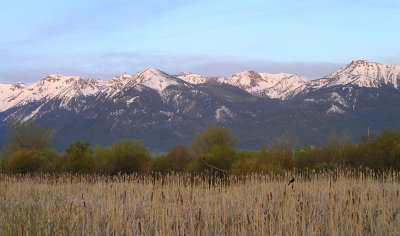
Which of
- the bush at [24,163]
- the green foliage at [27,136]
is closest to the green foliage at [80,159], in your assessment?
the bush at [24,163]

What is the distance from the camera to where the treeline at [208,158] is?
30.6 m

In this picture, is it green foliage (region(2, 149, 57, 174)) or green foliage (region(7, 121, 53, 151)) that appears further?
green foliage (region(7, 121, 53, 151))

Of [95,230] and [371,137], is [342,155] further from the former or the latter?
[95,230]

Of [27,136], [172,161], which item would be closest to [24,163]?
[172,161]

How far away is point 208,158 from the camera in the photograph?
108 ft

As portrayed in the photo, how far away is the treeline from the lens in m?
30.6

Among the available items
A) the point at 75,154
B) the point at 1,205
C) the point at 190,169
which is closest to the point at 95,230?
the point at 1,205

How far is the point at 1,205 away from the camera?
12.5 metres

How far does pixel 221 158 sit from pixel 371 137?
45.1 feet

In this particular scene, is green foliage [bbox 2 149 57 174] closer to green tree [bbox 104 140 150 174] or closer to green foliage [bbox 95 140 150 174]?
green foliage [bbox 95 140 150 174]

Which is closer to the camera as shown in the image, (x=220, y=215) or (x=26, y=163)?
(x=220, y=215)

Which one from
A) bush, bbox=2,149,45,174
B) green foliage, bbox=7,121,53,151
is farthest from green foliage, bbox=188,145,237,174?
green foliage, bbox=7,121,53,151

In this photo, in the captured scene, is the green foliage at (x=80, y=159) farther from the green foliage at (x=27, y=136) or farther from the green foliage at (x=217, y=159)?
the green foliage at (x=27, y=136)

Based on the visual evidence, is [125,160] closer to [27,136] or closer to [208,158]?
[208,158]
